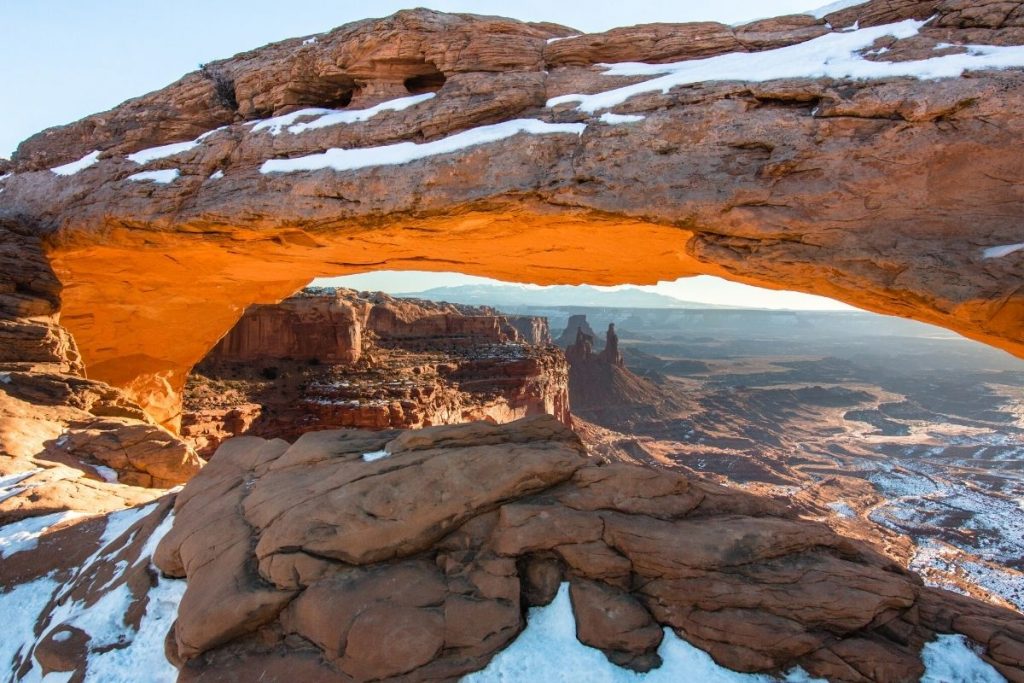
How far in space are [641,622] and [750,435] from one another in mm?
47619

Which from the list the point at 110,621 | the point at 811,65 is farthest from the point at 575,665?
the point at 811,65

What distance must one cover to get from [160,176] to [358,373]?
19.9 m

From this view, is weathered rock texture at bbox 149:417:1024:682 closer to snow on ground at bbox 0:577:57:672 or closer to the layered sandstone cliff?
the layered sandstone cliff

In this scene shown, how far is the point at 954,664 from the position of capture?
4.09 m

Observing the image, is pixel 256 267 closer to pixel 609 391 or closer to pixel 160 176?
pixel 160 176

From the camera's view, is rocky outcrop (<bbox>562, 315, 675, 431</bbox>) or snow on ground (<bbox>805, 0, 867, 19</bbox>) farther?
rocky outcrop (<bbox>562, 315, 675, 431</bbox>)

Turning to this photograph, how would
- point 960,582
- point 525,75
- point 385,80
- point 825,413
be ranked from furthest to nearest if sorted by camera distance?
point 825,413 < point 960,582 < point 385,80 < point 525,75

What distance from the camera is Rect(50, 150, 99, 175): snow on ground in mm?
10477

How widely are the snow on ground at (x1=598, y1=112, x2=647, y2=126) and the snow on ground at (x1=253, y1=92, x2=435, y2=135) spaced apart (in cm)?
306

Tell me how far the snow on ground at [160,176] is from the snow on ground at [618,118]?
7910 mm

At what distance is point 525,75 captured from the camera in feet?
26.9

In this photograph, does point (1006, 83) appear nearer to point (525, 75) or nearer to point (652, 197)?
point (652, 197)

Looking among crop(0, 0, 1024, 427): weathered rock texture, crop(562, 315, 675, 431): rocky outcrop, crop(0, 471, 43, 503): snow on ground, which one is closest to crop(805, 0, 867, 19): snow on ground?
crop(0, 0, 1024, 427): weathered rock texture

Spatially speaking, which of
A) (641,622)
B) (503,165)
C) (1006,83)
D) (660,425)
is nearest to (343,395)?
(503,165)
